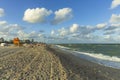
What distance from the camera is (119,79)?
1404 cm

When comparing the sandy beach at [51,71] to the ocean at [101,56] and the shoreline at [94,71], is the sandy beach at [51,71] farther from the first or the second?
the ocean at [101,56]

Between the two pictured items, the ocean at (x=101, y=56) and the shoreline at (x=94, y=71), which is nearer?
the shoreline at (x=94, y=71)

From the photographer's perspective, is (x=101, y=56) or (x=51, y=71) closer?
(x=51, y=71)

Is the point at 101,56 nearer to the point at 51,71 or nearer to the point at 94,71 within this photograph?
the point at 94,71

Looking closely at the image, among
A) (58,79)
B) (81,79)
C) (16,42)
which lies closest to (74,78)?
(81,79)

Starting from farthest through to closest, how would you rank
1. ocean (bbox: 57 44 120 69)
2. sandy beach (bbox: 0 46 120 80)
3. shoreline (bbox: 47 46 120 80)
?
ocean (bbox: 57 44 120 69)
shoreline (bbox: 47 46 120 80)
sandy beach (bbox: 0 46 120 80)

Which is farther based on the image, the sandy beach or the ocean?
the ocean

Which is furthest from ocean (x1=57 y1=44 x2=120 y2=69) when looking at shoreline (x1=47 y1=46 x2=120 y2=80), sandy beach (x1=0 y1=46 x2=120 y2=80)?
sandy beach (x1=0 y1=46 x2=120 y2=80)

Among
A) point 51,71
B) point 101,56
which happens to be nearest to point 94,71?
point 51,71

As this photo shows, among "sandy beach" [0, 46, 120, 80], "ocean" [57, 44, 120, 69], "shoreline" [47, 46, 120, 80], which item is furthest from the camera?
"ocean" [57, 44, 120, 69]

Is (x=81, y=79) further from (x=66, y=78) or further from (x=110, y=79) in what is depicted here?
(x=110, y=79)

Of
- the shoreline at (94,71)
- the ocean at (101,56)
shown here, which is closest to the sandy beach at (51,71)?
the shoreline at (94,71)

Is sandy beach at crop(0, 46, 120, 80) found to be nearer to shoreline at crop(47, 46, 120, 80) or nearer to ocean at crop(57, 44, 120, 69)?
shoreline at crop(47, 46, 120, 80)

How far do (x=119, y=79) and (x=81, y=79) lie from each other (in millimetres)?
3594
